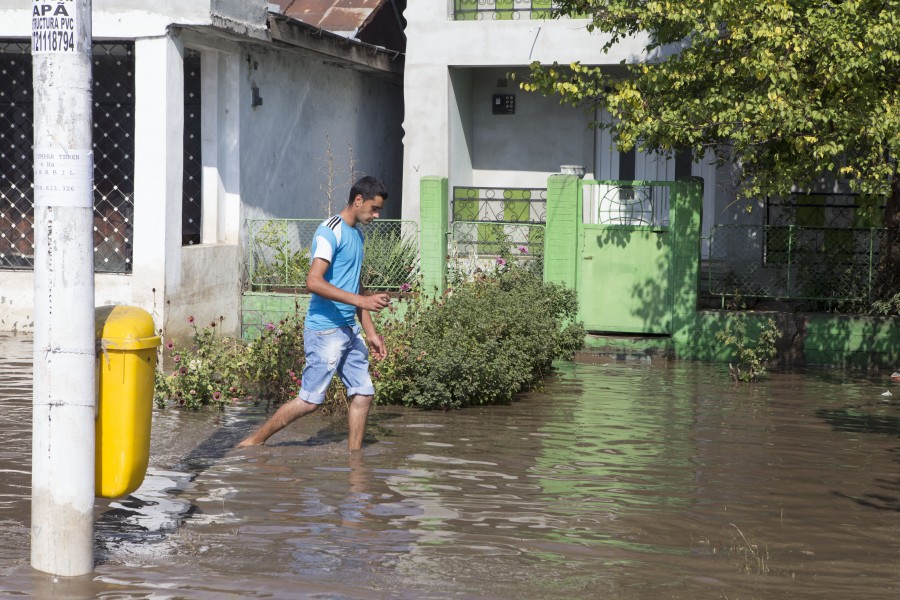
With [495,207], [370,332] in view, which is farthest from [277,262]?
[370,332]

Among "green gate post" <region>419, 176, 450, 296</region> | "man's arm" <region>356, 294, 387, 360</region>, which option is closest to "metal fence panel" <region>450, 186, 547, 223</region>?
"green gate post" <region>419, 176, 450, 296</region>

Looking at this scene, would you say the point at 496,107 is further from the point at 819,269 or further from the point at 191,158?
the point at 819,269

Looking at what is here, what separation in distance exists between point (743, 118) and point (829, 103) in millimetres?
767

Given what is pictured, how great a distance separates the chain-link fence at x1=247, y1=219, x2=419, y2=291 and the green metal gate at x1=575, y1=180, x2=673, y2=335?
2.00 metres

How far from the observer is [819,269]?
42.5 ft

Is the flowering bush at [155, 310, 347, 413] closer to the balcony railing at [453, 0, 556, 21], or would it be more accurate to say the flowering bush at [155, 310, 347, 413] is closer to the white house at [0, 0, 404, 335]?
the white house at [0, 0, 404, 335]

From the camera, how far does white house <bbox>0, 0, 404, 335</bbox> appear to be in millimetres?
12469

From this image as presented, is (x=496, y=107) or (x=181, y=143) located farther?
(x=496, y=107)

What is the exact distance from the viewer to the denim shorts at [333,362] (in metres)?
7.59

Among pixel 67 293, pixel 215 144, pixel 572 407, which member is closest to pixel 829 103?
pixel 572 407

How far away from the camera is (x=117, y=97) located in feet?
45.8

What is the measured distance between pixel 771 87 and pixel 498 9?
22.4 ft

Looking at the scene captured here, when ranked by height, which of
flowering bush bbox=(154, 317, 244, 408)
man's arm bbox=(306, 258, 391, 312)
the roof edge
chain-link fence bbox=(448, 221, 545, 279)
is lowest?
flowering bush bbox=(154, 317, 244, 408)

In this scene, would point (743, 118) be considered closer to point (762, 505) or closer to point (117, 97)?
point (762, 505)
